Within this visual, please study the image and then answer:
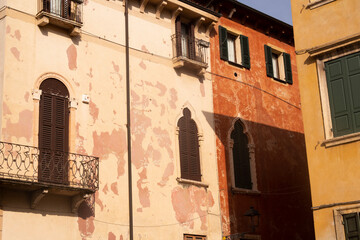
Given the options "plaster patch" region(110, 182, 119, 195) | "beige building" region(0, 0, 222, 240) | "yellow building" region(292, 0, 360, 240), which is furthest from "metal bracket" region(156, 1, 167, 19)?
"plaster patch" region(110, 182, 119, 195)

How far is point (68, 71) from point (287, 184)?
1046 cm

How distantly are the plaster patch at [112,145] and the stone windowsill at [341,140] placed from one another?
639 centimetres

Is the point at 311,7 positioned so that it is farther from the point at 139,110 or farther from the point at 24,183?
the point at 24,183

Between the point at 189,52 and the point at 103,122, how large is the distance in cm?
512

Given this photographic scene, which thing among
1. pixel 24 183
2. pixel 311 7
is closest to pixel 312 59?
pixel 311 7

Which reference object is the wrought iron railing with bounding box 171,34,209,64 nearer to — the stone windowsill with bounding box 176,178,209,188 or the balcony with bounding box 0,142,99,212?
the stone windowsill with bounding box 176,178,209,188

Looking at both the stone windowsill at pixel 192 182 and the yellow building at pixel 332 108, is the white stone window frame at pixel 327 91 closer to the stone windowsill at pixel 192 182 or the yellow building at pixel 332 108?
the yellow building at pixel 332 108

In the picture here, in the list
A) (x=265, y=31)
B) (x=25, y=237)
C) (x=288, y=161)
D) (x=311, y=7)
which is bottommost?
(x=25, y=237)

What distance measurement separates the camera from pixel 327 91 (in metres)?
16.0

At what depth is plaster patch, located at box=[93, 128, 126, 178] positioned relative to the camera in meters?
18.6

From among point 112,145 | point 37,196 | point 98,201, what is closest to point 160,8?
point 112,145

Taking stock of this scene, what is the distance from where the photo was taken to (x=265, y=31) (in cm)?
2628

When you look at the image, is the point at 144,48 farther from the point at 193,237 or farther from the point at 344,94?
the point at 344,94

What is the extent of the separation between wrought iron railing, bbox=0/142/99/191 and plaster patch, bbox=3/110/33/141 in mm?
329
